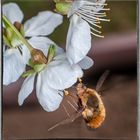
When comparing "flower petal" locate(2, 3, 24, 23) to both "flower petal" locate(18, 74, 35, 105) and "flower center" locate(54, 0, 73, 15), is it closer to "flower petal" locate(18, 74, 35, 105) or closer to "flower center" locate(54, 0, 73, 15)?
"flower center" locate(54, 0, 73, 15)

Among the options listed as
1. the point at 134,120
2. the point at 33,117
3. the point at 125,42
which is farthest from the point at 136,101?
the point at 33,117

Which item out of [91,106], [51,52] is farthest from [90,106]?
[51,52]

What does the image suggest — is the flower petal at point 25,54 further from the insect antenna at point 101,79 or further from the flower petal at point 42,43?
the insect antenna at point 101,79

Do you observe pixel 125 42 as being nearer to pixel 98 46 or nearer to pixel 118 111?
pixel 98 46

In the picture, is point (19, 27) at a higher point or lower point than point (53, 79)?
higher

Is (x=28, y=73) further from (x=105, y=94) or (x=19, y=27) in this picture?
(x=105, y=94)

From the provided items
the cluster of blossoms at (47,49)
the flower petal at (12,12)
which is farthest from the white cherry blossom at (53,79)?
the flower petal at (12,12)
